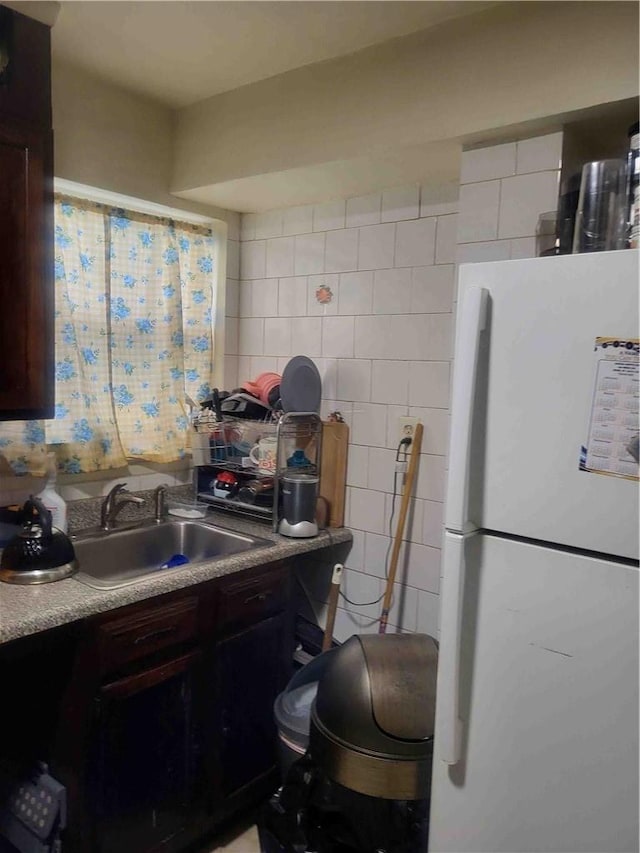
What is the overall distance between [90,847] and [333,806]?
2.08 ft

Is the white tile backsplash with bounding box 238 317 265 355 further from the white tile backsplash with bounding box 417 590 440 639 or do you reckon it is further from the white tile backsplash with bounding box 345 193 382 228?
the white tile backsplash with bounding box 417 590 440 639

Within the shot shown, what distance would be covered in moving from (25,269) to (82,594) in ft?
2.91

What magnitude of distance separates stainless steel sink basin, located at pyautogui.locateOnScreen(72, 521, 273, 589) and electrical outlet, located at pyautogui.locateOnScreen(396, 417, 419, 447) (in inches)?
23.5

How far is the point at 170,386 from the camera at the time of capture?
254 cm

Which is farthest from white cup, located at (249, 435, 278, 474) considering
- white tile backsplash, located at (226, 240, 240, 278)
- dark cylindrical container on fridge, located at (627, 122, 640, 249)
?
dark cylindrical container on fridge, located at (627, 122, 640, 249)

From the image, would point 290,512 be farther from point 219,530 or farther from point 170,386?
point 170,386

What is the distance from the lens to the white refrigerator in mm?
1041

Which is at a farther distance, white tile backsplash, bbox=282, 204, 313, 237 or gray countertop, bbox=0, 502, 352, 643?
white tile backsplash, bbox=282, 204, 313, 237

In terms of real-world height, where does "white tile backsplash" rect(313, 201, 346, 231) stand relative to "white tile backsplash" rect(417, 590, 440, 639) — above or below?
above

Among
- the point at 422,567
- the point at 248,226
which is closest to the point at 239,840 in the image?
the point at 422,567

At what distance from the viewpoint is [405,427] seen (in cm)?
221

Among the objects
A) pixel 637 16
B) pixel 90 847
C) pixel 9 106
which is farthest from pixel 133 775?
pixel 637 16

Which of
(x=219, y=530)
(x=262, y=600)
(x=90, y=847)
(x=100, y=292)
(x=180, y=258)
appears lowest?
(x=90, y=847)

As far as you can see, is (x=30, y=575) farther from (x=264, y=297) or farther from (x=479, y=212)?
(x=479, y=212)
